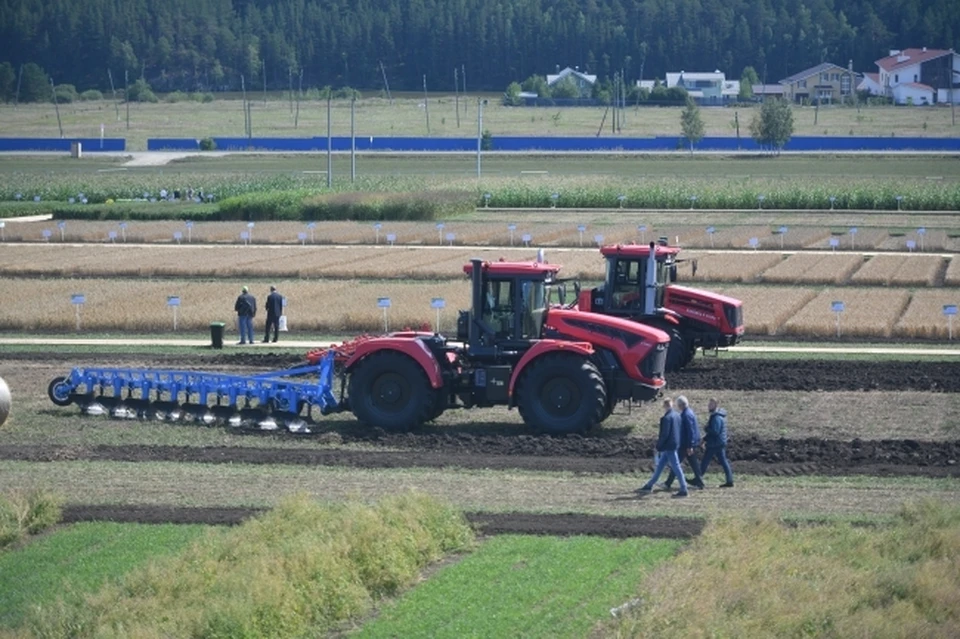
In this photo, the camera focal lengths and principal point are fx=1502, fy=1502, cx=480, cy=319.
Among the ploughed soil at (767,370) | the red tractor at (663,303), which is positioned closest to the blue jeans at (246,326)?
the ploughed soil at (767,370)

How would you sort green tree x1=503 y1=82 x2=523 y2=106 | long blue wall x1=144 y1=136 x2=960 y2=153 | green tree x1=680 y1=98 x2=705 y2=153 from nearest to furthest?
green tree x1=680 y1=98 x2=705 y2=153 → long blue wall x1=144 y1=136 x2=960 y2=153 → green tree x1=503 y1=82 x2=523 y2=106

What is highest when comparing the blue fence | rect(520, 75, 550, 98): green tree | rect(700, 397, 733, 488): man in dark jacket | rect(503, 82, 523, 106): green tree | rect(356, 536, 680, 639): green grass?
rect(520, 75, 550, 98): green tree

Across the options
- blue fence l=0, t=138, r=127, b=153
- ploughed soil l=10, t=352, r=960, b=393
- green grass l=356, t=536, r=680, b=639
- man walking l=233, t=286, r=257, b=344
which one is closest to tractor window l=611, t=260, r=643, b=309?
ploughed soil l=10, t=352, r=960, b=393

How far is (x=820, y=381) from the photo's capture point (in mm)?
29828

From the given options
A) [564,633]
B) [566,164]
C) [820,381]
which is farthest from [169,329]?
[566,164]

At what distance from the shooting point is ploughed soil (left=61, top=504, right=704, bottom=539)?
61.0ft

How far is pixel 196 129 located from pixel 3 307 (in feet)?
377

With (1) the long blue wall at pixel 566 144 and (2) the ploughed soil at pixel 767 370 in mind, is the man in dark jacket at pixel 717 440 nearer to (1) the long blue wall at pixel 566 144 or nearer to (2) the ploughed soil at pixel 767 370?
(2) the ploughed soil at pixel 767 370

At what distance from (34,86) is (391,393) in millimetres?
176840

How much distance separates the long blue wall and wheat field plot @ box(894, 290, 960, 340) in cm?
8137

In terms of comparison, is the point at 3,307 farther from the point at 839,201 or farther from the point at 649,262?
the point at 839,201

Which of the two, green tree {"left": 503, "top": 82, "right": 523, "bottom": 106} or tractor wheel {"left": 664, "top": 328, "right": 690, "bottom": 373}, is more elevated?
green tree {"left": 503, "top": 82, "right": 523, "bottom": 106}

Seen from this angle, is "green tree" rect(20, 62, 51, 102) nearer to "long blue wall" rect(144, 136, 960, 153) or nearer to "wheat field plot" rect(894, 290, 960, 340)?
"long blue wall" rect(144, 136, 960, 153)

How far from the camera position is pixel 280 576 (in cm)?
1538
